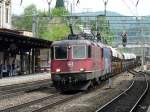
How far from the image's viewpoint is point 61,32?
292 feet

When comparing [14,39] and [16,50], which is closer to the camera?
[14,39]

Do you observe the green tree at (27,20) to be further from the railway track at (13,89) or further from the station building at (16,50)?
the railway track at (13,89)

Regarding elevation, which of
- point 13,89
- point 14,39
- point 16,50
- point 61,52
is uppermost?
point 14,39

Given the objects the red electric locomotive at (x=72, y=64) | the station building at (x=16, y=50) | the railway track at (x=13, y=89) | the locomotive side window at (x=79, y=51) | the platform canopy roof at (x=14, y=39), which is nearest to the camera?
the railway track at (x=13, y=89)

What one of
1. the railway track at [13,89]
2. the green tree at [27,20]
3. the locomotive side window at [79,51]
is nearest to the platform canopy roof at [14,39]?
the railway track at [13,89]

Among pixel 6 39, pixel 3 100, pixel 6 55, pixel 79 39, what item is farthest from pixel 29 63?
pixel 3 100

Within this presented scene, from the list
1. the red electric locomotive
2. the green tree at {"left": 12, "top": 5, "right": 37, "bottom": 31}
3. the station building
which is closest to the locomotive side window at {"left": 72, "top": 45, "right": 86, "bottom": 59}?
the red electric locomotive

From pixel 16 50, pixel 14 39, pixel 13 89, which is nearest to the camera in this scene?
pixel 13 89

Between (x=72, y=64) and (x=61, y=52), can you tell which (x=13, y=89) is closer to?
(x=61, y=52)

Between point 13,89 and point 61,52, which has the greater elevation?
point 61,52

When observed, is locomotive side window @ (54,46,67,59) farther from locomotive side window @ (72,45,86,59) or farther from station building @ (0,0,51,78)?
station building @ (0,0,51,78)

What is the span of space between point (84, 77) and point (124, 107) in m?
6.76

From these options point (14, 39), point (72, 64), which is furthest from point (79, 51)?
point (14, 39)

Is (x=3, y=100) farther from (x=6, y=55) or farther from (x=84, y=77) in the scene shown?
(x=6, y=55)
